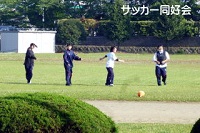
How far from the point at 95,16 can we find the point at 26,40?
13.7 metres

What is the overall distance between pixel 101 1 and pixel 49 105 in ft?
257

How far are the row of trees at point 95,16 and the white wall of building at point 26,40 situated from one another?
94.3 inches

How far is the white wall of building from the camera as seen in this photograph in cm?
7581

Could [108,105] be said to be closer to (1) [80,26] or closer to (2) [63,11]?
(1) [80,26]

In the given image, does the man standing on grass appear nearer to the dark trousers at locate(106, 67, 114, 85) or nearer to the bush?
the dark trousers at locate(106, 67, 114, 85)

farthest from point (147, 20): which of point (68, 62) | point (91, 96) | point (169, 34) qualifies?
point (91, 96)

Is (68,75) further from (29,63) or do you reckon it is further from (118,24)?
(118,24)

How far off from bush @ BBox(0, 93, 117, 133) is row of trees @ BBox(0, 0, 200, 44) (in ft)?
221

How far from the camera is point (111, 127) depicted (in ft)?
24.5

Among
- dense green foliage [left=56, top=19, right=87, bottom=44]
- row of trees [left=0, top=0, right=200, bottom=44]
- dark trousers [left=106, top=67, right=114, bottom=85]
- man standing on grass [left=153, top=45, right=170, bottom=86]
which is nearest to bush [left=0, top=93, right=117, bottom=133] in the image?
dark trousers [left=106, top=67, right=114, bottom=85]

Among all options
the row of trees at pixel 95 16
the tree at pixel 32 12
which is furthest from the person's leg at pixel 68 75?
A: the tree at pixel 32 12

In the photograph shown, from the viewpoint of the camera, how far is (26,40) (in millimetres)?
76938

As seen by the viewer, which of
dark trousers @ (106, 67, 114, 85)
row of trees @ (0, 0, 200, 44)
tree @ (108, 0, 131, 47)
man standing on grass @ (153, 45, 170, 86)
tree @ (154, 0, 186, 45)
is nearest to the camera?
dark trousers @ (106, 67, 114, 85)

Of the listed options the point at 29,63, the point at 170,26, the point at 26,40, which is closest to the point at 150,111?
the point at 29,63
